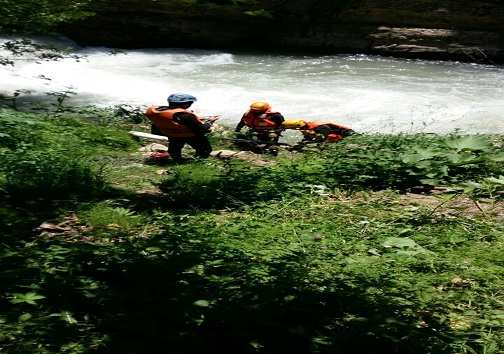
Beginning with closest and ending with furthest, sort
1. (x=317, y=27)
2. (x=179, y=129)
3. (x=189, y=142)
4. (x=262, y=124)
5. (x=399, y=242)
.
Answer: (x=399, y=242)
(x=179, y=129)
(x=189, y=142)
(x=262, y=124)
(x=317, y=27)

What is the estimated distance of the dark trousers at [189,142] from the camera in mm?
8477

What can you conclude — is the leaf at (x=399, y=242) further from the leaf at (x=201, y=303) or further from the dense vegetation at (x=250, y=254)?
the leaf at (x=201, y=303)

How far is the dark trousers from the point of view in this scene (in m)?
8.48

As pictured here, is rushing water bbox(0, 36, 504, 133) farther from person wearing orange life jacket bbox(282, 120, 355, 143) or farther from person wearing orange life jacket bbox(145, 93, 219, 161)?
person wearing orange life jacket bbox(145, 93, 219, 161)

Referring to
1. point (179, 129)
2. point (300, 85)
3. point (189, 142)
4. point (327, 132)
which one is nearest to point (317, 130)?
point (327, 132)

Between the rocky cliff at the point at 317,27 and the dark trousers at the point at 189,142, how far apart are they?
12480mm

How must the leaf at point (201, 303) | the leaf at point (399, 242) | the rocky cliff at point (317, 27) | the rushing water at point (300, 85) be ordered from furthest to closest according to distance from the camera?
1. the rocky cliff at point (317, 27)
2. the rushing water at point (300, 85)
3. the leaf at point (399, 242)
4. the leaf at point (201, 303)

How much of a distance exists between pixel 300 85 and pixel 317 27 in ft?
21.0

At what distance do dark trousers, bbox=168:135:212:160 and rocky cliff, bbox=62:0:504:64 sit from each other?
12.5 meters

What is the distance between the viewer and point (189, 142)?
8.55 metres

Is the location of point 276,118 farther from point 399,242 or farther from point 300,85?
point 300,85

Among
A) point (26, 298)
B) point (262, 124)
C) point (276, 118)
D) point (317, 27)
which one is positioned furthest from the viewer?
point (317, 27)

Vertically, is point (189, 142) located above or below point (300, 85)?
above

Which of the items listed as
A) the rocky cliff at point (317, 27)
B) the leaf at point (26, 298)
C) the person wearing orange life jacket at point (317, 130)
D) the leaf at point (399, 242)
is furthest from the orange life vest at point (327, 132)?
the rocky cliff at point (317, 27)
